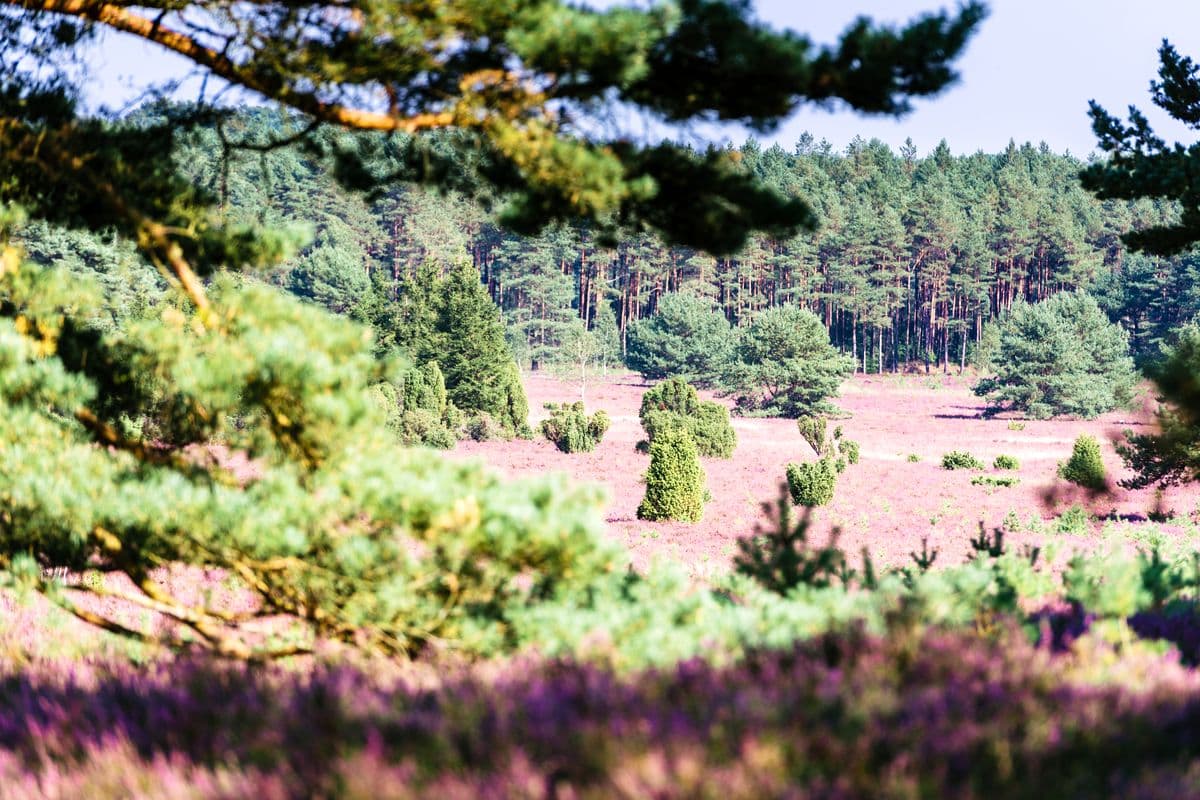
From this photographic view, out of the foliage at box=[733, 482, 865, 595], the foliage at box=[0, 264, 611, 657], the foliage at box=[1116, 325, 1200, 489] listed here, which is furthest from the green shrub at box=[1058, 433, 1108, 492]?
the foliage at box=[0, 264, 611, 657]

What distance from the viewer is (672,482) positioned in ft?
72.1

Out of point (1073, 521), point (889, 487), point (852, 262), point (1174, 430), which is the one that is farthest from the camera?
point (852, 262)

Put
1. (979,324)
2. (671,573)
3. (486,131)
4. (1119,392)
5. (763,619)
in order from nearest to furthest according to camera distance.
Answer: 1. (763,619)
2. (671,573)
3. (486,131)
4. (1119,392)
5. (979,324)

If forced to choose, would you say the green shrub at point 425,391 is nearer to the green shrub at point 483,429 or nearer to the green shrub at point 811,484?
the green shrub at point 483,429

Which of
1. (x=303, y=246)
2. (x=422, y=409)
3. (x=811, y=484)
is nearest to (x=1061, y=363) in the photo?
(x=811, y=484)

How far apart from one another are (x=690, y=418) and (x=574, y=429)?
14.7 feet

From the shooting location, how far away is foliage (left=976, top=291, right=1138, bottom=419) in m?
57.9

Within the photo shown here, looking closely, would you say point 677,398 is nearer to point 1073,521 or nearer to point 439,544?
point 1073,521

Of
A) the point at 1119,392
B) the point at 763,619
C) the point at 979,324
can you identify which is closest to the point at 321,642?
the point at 763,619

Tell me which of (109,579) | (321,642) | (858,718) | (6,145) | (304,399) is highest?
(6,145)

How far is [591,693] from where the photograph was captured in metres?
3.31

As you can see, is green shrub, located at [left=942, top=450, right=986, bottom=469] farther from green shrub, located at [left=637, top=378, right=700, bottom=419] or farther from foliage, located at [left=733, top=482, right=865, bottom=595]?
foliage, located at [left=733, top=482, right=865, bottom=595]

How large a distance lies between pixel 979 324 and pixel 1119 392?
3898 centimetres

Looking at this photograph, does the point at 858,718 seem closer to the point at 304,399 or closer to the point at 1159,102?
the point at 304,399
